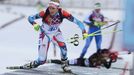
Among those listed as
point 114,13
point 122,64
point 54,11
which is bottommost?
point 122,64

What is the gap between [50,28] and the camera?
1010 centimetres

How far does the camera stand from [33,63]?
415 inches

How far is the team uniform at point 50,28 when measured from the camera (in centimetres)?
998

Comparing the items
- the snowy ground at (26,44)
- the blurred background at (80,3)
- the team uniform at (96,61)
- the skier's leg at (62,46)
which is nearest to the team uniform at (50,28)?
the skier's leg at (62,46)

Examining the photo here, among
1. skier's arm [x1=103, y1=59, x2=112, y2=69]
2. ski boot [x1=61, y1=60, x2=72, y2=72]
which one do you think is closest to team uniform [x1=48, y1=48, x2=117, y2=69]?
skier's arm [x1=103, y1=59, x2=112, y2=69]

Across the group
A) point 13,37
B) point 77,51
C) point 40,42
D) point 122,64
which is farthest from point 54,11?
point 13,37

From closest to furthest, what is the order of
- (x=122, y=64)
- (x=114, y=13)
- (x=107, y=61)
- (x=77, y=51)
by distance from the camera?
1. (x=107, y=61)
2. (x=122, y=64)
3. (x=77, y=51)
4. (x=114, y=13)

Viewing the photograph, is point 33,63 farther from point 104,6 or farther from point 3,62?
point 104,6

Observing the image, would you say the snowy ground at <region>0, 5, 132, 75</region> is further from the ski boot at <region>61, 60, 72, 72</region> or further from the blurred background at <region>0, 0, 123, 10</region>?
the blurred background at <region>0, 0, 123, 10</region>

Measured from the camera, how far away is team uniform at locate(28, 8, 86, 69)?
9984 millimetres

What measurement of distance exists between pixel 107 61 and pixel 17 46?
22.6 ft

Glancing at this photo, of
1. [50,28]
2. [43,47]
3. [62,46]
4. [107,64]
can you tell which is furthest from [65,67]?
[107,64]

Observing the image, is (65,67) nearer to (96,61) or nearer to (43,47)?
(43,47)

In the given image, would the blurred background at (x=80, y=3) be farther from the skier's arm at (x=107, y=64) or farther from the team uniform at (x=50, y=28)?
the team uniform at (x=50, y=28)
